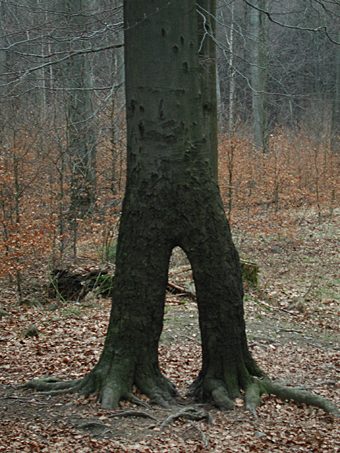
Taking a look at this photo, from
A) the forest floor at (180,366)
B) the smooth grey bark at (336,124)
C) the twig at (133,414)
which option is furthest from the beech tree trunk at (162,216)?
the smooth grey bark at (336,124)

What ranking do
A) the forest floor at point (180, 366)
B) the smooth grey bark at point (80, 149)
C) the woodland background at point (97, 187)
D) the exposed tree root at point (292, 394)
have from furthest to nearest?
1. the smooth grey bark at point (80, 149)
2. the woodland background at point (97, 187)
3. the exposed tree root at point (292, 394)
4. the forest floor at point (180, 366)

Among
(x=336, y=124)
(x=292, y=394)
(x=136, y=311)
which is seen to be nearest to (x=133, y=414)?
(x=136, y=311)

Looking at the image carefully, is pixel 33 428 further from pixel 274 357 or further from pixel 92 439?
pixel 274 357

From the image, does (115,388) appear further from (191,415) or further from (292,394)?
(292,394)

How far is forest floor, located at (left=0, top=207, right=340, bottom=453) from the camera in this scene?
5152 mm

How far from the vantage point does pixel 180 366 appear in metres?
7.46

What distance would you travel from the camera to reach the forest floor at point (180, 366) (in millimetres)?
5152

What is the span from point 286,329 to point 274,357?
1664 millimetres

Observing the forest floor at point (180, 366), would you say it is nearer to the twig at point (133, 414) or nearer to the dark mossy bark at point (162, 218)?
the twig at point (133, 414)

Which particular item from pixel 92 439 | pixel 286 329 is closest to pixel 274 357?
pixel 286 329

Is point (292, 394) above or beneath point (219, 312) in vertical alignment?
beneath

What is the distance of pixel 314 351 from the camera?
8.89 m

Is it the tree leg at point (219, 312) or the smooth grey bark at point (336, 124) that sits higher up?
the smooth grey bark at point (336, 124)

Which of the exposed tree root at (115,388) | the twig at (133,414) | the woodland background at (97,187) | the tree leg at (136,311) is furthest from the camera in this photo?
the woodland background at (97,187)
